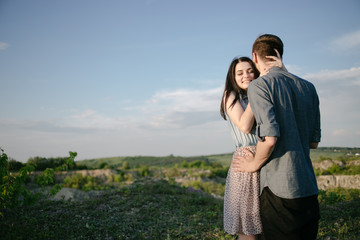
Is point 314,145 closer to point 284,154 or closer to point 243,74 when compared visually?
point 284,154

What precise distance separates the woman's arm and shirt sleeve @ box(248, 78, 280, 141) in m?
0.19

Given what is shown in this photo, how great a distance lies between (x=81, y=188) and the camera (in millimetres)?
12250

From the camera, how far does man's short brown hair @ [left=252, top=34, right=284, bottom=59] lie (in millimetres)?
2354

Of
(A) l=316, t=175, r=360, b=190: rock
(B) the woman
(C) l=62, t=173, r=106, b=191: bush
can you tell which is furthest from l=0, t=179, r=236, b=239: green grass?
(A) l=316, t=175, r=360, b=190: rock

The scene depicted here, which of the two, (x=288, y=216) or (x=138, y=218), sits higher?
(x=288, y=216)

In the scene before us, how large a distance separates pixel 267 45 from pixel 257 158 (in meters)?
0.98

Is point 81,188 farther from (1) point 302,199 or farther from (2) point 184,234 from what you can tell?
(1) point 302,199

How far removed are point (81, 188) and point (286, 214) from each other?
1165 centimetres

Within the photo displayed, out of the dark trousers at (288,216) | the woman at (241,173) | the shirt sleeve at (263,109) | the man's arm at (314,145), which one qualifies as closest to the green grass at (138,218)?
the woman at (241,173)

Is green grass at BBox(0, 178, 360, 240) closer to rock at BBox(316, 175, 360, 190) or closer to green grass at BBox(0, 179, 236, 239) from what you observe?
green grass at BBox(0, 179, 236, 239)

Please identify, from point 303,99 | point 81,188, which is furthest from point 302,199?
point 81,188

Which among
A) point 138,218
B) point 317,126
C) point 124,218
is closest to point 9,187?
point 124,218

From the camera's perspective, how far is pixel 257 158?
2.26 m

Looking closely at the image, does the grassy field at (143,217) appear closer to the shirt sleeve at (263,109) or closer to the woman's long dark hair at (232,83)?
the woman's long dark hair at (232,83)
